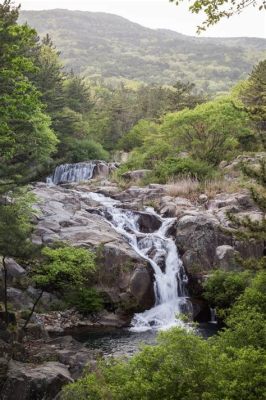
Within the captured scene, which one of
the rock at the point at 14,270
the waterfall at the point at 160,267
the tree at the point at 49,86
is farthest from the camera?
the tree at the point at 49,86

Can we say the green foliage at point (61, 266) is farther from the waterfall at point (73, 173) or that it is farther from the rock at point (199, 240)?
the waterfall at point (73, 173)

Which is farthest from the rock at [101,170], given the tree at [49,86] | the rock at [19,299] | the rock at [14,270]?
the rock at [19,299]

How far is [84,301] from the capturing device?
18.0 m

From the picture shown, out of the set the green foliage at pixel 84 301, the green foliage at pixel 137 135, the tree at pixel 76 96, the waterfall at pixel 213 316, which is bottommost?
the waterfall at pixel 213 316

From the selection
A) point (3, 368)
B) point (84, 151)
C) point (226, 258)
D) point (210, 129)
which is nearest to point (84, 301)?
point (226, 258)

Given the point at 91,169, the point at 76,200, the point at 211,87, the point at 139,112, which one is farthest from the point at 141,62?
the point at 76,200

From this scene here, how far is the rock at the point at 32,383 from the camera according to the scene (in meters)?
9.95

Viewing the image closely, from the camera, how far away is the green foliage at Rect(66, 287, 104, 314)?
58.5 ft

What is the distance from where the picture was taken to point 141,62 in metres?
153

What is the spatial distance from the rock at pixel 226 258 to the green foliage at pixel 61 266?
6.01 metres

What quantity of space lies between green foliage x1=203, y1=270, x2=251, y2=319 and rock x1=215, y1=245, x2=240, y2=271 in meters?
→ 2.16

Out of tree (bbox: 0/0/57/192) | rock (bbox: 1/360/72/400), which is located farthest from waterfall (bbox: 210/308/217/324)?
tree (bbox: 0/0/57/192)

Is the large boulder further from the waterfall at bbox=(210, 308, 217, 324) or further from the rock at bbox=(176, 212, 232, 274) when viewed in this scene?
the waterfall at bbox=(210, 308, 217, 324)

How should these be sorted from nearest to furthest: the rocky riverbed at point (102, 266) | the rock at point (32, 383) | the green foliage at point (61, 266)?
the rock at point (32, 383)
the rocky riverbed at point (102, 266)
the green foliage at point (61, 266)
